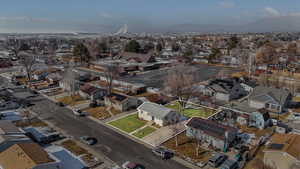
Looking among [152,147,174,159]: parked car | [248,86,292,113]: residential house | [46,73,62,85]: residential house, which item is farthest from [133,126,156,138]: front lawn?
[46,73,62,85]: residential house

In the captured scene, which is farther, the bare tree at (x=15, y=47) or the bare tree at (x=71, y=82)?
the bare tree at (x=15, y=47)

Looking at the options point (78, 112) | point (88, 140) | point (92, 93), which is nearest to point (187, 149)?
point (88, 140)

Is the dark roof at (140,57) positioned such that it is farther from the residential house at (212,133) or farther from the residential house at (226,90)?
the residential house at (212,133)

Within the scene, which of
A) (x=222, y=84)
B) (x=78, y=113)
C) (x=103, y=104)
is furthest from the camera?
(x=222, y=84)

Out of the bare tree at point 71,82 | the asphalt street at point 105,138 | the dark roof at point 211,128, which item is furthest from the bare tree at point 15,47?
the dark roof at point 211,128

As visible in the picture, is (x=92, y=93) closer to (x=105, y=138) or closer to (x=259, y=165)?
(x=105, y=138)

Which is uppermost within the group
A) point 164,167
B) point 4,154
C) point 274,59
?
point 274,59

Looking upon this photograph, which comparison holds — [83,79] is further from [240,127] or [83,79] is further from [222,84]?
[240,127]

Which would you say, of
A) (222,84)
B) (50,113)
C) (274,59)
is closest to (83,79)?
(50,113)
